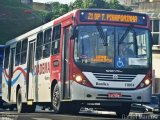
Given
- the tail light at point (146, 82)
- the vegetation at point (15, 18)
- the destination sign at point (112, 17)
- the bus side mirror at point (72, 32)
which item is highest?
the vegetation at point (15, 18)

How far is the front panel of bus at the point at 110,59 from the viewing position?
1941 centimetres

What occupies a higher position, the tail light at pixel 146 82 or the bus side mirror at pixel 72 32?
the bus side mirror at pixel 72 32

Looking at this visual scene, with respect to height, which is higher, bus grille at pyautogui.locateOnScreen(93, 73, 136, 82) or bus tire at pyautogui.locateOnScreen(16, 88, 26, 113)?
bus grille at pyautogui.locateOnScreen(93, 73, 136, 82)

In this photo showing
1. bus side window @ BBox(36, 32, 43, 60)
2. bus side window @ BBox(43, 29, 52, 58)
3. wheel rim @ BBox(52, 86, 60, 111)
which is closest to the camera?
wheel rim @ BBox(52, 86, 60, 111)

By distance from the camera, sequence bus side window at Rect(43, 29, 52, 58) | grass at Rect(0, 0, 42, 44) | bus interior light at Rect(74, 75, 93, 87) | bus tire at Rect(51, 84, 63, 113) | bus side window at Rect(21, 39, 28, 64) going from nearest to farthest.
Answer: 1. bus interior light at Rect(74, 75, 93, 87)
2. bus tire at Rect(51, 84, 63, 113)
3. bus side window at Rect(43, 29, 52, 58)
4. bus side window at Rect(21, 39, 28, 64)
5. grass at Rect(0, 0, 42, 44)

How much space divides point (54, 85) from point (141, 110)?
1069 cm

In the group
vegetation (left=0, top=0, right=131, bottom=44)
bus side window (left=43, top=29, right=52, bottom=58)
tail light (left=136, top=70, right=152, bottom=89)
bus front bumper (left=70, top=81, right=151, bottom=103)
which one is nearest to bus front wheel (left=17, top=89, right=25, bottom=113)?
bus side window (left=43, top=29, right=52, bottom=58)

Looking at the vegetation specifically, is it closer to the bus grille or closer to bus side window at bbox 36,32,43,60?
bus side window at bbox 36,32,43,60

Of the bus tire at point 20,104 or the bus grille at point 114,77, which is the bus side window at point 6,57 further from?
the bus grille at point 114,77

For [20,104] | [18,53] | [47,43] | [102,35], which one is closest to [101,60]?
[102,35]

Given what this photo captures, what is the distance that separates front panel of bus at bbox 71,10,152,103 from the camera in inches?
764

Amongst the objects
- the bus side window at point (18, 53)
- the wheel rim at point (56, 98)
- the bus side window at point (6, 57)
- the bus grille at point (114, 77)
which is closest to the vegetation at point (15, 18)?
the bus side window at point (6, 57)

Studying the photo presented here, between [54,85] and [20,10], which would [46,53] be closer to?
[54,85]

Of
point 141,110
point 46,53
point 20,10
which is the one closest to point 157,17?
point 141,110
